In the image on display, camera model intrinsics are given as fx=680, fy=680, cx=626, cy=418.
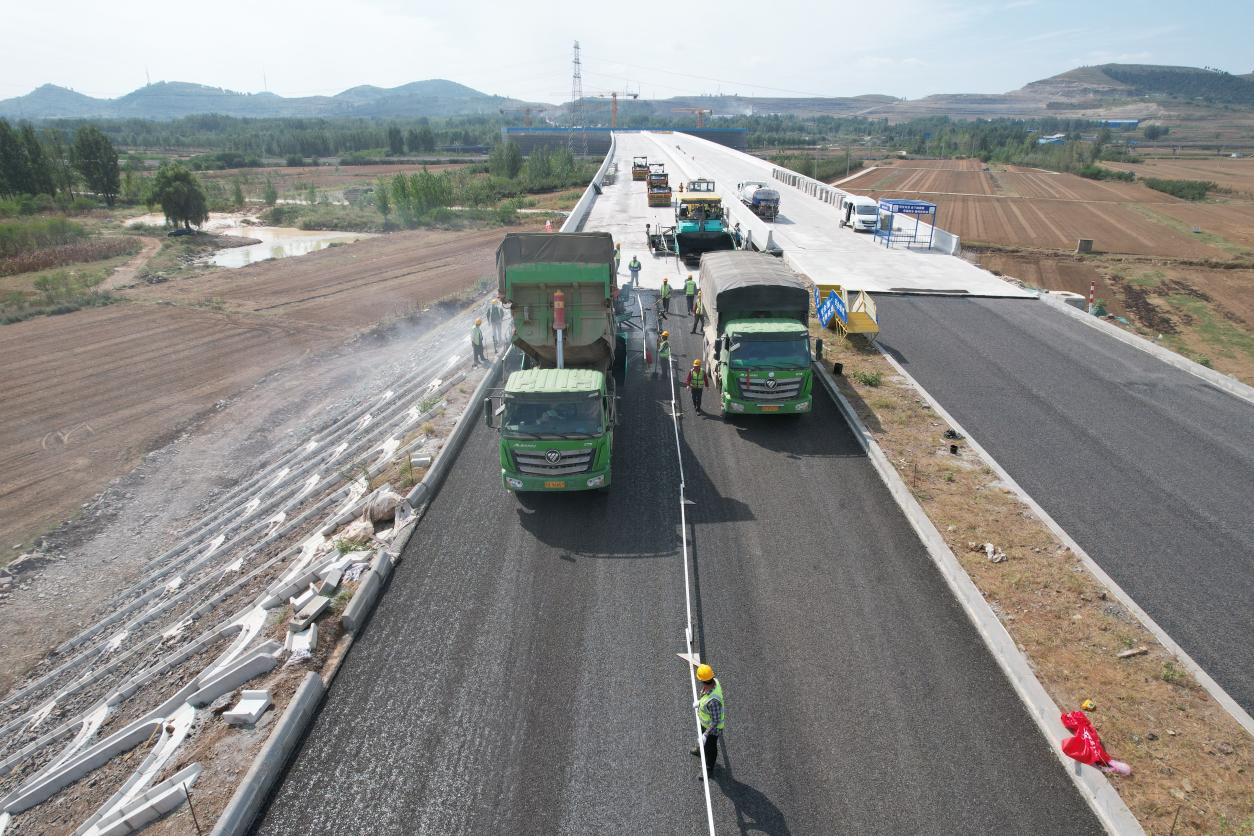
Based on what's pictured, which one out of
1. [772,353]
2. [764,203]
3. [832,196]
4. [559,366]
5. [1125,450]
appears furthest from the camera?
[832,196]

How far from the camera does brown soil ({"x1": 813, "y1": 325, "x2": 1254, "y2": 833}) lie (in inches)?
301

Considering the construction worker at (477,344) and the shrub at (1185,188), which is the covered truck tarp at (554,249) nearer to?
the construction worker at (477,344)

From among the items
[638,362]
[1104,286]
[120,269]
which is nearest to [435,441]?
[638,362]

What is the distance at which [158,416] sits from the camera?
24.3 m

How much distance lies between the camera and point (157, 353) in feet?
98.9

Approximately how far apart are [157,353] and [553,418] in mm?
26010

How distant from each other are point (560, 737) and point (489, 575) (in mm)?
3682

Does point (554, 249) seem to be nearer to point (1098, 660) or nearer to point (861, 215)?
point (1098, 660)

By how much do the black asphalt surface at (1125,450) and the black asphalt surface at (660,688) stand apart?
141 inches

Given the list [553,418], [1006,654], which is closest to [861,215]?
[553,418]

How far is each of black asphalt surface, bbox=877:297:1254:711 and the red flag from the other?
2.80m

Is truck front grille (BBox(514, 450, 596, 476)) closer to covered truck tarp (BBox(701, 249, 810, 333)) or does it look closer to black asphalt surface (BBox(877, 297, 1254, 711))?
covered truck tarp (BBox(701, 249, 810, 333))

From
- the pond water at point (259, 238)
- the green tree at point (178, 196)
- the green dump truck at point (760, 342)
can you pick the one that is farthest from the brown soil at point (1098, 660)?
the green tree at point (178, 196)

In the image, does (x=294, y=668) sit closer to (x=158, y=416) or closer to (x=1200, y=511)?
(x=1200, y=511)
